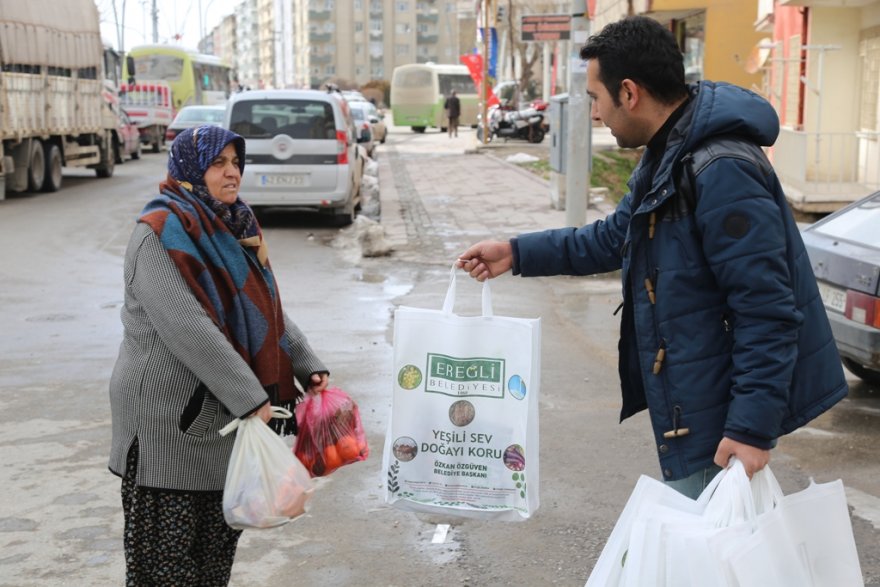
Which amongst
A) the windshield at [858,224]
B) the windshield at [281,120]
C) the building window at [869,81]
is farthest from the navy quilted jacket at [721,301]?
the building window at [869,81]

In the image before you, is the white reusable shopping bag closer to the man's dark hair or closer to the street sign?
the man's dark hair

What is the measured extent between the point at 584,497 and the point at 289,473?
2330 millimetres

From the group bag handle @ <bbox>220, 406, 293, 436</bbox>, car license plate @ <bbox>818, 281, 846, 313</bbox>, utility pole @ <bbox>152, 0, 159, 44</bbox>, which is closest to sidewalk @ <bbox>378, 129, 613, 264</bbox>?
car license plate @ <bbox>818, 281, 846, 313</bbox>

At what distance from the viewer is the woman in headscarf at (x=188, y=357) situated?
3004 millimetres

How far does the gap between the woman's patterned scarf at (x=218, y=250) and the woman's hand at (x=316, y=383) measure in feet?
0.56

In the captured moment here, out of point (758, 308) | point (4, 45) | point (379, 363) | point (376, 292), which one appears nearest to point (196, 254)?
point (758, 308)

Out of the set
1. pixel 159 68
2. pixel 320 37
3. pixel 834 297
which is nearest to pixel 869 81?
pixel 834 297

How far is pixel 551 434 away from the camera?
19.9 feet

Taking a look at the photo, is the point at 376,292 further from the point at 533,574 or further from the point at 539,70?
the point at 539,70

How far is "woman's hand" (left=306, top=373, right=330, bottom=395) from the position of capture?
3.45 m

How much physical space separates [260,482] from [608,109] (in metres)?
1.33

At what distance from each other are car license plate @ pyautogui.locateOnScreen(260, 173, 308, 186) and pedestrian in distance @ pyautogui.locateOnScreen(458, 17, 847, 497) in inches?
487

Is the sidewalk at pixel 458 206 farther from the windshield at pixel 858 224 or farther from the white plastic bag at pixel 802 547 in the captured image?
the white plastic bag at pixel 802 547

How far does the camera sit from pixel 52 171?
21.5 m
